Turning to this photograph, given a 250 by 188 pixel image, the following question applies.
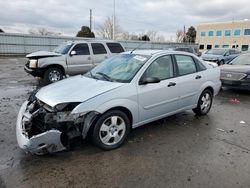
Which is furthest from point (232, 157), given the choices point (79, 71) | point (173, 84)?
point (79, 71)

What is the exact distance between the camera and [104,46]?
10703mm

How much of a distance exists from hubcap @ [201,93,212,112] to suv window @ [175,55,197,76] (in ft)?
2.65

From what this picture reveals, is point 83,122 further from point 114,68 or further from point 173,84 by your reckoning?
point 173,84

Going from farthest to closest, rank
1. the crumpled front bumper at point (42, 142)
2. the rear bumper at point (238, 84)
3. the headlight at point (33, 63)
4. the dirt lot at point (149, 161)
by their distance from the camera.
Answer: the headlight at point (33, 63), the rear bumper at point (238, 84), the crumpled front bumper at point (42, 142), the dirt lot at point (149, 161)

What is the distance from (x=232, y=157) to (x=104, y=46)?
812 cm

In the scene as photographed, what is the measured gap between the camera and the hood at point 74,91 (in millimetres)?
3584

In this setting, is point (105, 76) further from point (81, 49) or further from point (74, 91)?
point (81, 49)

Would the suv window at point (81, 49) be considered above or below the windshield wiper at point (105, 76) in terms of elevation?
above

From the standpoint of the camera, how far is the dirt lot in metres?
3.07

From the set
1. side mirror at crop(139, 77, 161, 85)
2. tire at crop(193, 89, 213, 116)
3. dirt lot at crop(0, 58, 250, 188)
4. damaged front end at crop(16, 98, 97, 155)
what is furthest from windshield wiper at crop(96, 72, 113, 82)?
tire at crop(193, 89, 213, 116)

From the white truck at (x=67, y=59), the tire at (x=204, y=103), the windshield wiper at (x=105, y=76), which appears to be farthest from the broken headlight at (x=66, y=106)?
the white truck at (x=67, y=59)

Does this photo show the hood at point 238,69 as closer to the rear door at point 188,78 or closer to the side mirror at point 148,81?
the rear door at point 188,78

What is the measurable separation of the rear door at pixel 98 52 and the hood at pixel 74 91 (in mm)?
6221

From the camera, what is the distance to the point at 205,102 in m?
5.81
